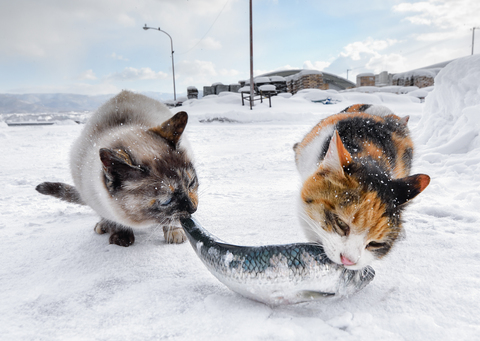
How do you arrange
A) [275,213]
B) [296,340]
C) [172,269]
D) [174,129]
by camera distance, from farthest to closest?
[275,213] < [174,129] < [172,269] < [296,340]

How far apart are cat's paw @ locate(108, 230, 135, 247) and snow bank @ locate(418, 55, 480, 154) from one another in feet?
17.6

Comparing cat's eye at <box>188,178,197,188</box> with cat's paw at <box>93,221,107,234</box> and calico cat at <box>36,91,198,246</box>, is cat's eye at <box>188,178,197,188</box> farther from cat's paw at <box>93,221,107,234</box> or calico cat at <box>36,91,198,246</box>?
cat's paw at <box>93,221,107,234</box>

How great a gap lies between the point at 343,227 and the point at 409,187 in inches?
17.1

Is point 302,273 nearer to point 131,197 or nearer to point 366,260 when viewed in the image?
point 366,260

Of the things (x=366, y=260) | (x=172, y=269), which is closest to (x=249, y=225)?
(x=172, y=269)

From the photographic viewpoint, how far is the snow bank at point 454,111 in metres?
4.98

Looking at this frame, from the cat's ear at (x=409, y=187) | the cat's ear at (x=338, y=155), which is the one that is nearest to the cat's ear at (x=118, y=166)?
the cat's ear at (x=338, y=155)

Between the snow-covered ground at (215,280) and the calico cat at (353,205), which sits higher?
the calico cat at (353,205)

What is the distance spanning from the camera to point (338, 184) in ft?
5.73

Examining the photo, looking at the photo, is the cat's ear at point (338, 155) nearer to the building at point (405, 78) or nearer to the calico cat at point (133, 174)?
the calico cat at point (133, 174)

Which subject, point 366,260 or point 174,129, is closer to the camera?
point 366,260

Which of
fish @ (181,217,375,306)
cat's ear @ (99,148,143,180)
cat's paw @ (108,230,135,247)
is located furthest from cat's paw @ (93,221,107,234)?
fish @ (181,217,375,306)

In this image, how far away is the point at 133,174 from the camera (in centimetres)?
198

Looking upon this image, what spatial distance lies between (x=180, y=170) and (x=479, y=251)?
2276 millimetres
